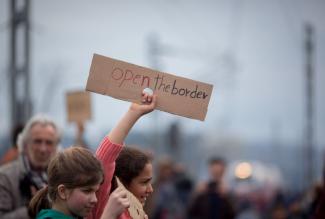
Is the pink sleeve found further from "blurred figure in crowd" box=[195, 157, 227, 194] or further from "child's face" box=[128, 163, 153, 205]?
"blurred figure in crowd" box=[195, 157, 227, 194]

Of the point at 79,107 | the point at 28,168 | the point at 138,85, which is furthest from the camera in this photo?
the point at 79,107

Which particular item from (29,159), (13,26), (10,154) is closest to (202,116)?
(29,159)

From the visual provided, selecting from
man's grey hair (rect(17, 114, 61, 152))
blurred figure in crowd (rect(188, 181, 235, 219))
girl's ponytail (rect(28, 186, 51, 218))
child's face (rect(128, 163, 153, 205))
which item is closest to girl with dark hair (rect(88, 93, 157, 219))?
child's face (rect(128, 163, 153, 205))

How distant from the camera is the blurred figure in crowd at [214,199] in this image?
10.4 m

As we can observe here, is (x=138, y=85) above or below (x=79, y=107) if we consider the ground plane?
above

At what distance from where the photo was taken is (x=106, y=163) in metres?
4.23

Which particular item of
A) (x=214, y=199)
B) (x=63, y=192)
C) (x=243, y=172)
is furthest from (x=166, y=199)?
(x=63, y=192)

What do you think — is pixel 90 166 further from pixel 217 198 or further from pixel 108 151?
pixel 217 198

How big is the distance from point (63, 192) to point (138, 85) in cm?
82

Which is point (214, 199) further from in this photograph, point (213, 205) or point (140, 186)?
point (140, 186)

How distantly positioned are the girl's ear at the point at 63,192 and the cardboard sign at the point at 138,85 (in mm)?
703

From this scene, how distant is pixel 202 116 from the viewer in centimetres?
442

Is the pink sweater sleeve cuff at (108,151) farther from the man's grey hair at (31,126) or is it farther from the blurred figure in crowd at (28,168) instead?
the man's grey hair at (31,126)

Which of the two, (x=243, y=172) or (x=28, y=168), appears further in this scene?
(x=243, y=172)
